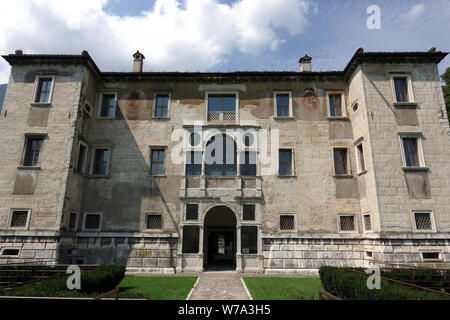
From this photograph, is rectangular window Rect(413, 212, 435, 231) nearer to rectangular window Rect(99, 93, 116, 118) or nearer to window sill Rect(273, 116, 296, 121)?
window sill Rect(273, 116, 296, 121)

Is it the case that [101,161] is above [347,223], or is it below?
above

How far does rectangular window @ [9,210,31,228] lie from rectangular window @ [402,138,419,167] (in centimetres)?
2129

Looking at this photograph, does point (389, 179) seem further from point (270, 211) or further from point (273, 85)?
point (273, 85)

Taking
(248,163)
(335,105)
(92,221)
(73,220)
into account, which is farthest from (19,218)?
(335,105)

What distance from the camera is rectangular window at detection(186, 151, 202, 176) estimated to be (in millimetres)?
17062

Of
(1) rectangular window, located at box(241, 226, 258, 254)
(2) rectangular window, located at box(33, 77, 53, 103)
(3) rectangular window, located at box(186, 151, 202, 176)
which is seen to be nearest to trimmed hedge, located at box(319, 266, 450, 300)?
(1) rectangular window, located at box(241, 226, 258, 254)

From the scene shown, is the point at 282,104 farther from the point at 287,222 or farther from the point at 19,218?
the point at 19,218

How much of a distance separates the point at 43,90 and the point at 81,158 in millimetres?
4906

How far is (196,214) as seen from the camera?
643 inches

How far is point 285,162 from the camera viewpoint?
17.2m

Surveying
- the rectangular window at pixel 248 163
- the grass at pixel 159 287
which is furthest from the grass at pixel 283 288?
the rectangular window at pixel 248 163

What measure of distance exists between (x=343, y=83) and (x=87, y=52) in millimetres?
17033

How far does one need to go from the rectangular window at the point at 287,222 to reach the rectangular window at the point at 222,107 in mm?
7205

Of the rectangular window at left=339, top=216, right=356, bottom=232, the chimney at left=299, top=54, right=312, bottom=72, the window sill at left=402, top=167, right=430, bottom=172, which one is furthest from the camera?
the chimney at left=299, top=54, right=312, bottom=72
